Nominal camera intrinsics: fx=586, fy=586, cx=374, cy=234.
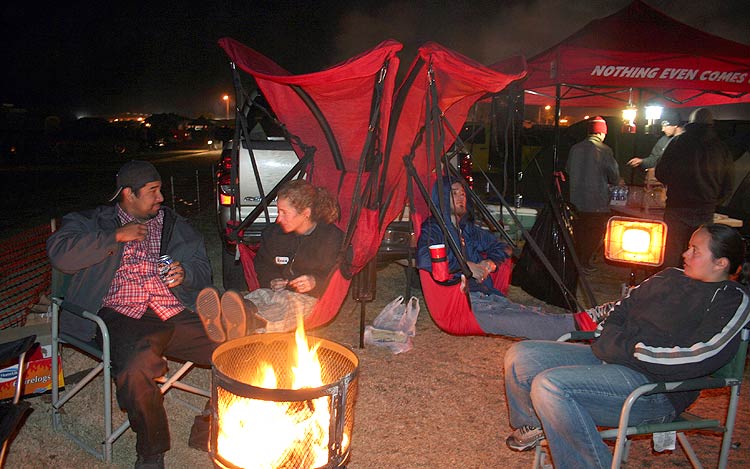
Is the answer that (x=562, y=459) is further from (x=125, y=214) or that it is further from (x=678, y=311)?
(x=125, y=214)

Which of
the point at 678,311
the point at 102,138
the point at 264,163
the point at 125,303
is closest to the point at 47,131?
the point at 102,138

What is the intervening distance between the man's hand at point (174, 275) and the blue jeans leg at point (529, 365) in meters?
1.72

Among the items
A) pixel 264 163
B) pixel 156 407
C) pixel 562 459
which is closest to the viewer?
pixel 562 459

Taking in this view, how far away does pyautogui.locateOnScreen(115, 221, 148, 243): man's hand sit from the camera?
282cm

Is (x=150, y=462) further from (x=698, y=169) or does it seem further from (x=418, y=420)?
(x=698, y=169)

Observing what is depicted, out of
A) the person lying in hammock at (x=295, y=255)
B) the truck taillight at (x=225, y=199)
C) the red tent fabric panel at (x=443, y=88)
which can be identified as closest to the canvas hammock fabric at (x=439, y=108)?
the red tent fabric panel at (x=443, y=88)

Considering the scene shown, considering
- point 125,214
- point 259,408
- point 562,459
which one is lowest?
point 562,459

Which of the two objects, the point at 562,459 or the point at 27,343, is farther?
the point at 27,343

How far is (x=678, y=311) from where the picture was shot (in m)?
2.30

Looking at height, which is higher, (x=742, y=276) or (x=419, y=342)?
(x=742, y=276)

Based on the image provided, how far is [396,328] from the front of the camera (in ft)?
14.0

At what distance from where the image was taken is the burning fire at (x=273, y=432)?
198 cm

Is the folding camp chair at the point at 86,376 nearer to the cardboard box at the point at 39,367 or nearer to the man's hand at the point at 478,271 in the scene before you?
the cardboard box at the point at 39,367

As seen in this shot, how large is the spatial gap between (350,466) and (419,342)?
5.66 feet
